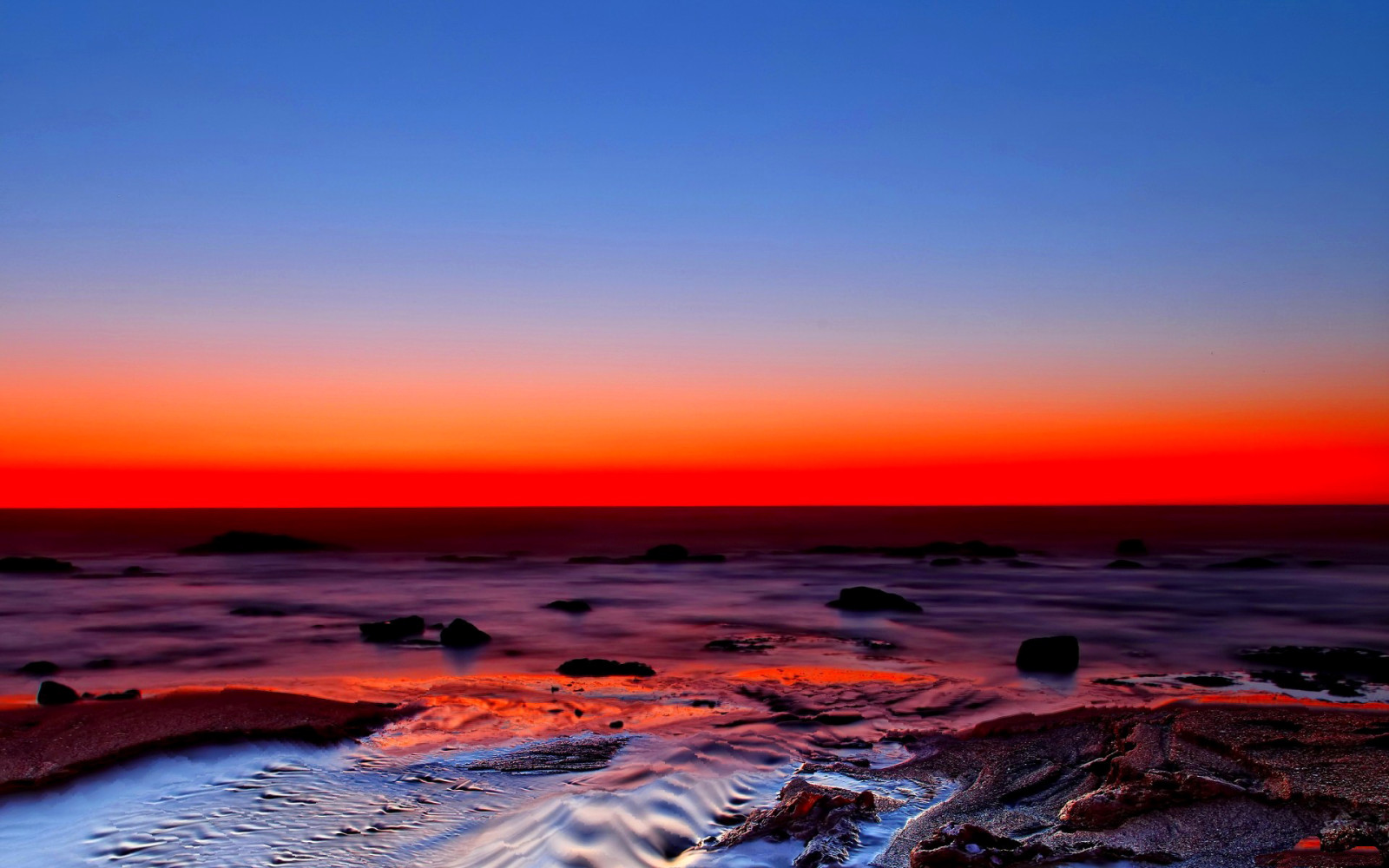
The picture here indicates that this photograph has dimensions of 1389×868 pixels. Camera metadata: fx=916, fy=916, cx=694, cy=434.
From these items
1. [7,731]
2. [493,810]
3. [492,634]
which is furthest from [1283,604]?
[7,731]

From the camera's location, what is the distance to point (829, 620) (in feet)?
66.0

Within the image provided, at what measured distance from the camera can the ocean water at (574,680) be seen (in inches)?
221

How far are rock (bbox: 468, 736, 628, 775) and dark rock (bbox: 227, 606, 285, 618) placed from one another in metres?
16.8

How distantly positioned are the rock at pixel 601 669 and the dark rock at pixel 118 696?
5.12 meters

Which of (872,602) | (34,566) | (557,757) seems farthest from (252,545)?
(557,757)

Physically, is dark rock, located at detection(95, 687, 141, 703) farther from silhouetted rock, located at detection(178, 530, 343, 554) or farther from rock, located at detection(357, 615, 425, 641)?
silhouetted rock, located at detection(178, 530, 343, 554)

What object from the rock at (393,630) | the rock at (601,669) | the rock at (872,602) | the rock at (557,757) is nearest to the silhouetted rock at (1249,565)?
the rock at (872,602)

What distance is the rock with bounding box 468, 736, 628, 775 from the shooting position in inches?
279

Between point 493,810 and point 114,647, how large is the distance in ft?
47.6

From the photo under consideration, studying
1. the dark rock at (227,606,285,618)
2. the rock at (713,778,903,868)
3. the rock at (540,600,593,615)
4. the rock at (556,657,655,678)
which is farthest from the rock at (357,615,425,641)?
the rock at (713,778,903,868)

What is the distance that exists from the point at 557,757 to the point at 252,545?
53.6m

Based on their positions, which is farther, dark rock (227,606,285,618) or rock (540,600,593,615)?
rock (540,600,593,615)

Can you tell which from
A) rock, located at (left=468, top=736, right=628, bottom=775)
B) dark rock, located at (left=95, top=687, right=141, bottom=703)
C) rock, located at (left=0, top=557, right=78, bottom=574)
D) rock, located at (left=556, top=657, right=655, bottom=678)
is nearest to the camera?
rock, located at (left=468, top=736, right=628, bottom=775)

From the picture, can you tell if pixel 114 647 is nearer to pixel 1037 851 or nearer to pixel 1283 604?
pixel 1037 851
